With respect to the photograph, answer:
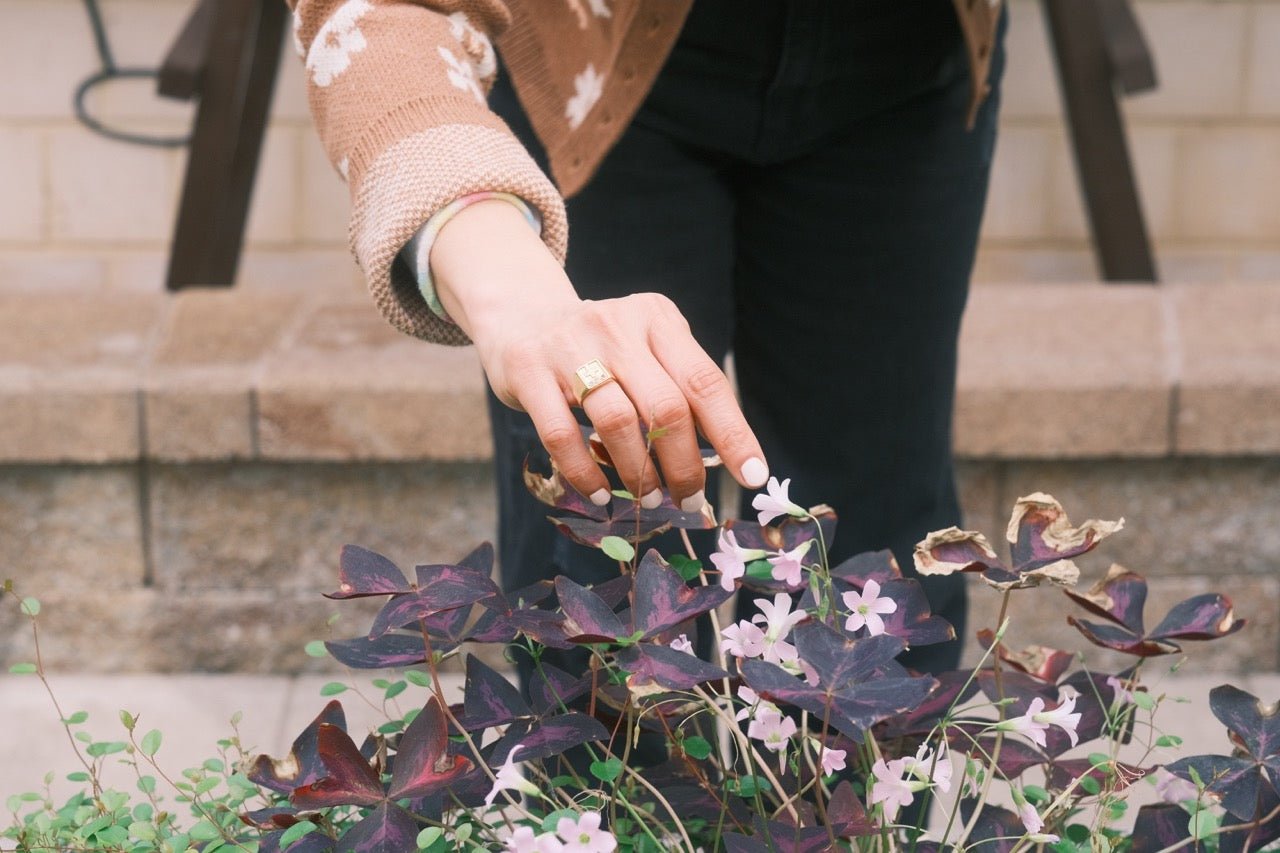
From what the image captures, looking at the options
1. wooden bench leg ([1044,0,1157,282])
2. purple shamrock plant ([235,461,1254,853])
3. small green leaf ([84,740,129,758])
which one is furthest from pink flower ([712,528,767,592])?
wooden bench leg ([1044,0,1157,282])

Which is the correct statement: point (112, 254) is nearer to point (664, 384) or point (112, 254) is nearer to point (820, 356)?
point (820, 356)

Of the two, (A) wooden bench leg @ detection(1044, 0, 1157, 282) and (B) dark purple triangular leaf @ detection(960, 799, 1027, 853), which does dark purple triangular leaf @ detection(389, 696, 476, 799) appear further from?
(A) wooden bench leg @ detection(1044, 0, 1157, 282)

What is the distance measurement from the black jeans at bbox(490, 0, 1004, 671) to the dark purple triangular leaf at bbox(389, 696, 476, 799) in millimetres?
455

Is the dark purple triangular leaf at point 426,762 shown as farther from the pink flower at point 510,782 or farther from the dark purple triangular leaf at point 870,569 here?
the dark purple triangular leaf at point 870,569

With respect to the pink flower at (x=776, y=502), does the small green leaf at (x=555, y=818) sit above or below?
below

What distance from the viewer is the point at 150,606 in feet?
7.14

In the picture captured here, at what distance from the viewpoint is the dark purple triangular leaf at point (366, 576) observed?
55 centimetres

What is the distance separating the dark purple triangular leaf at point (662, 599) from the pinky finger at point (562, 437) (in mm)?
55

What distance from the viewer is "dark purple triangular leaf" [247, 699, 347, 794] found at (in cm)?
58

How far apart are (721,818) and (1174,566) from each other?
6.07 feet

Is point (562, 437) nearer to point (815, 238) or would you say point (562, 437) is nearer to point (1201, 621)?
point (1201, 621)

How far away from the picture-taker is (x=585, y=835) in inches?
18.7

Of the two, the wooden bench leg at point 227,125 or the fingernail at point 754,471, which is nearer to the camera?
the fingernail at point 754,471

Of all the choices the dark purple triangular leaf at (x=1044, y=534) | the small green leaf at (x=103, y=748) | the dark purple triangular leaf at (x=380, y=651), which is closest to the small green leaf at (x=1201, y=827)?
the dark purple triangular leaf at (x=1044, y=534)
